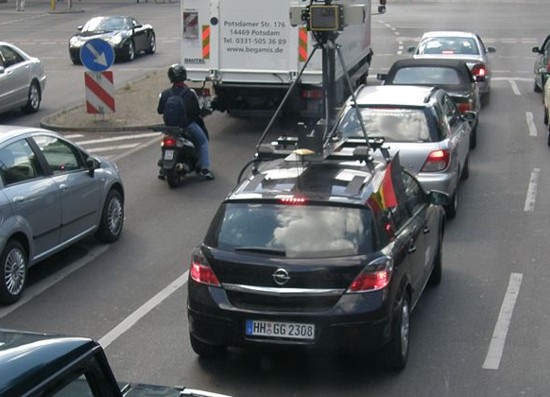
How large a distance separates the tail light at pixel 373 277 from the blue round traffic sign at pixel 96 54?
13165 mm

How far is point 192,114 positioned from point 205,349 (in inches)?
331

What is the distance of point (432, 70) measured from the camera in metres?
20.5

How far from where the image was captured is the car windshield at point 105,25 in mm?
37438

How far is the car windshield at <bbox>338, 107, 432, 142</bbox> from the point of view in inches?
Answer: 568

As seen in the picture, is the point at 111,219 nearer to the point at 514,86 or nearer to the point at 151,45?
the point at 514,86

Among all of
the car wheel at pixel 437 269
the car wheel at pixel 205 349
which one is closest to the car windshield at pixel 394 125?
the car wheel at pixel 437 269

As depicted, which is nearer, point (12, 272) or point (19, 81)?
point (12, 272)

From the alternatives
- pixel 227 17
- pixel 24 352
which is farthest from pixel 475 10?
pixel 24 352

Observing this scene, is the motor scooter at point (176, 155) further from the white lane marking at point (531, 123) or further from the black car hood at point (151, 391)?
the black car hood at point (151, 391)

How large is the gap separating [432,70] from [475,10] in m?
38.7

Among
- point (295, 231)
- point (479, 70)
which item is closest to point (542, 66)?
point (479, 70)

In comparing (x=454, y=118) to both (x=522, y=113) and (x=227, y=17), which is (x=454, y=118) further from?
(x=522, y=113)

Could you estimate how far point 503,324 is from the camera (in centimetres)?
1034

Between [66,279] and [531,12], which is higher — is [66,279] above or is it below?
above
